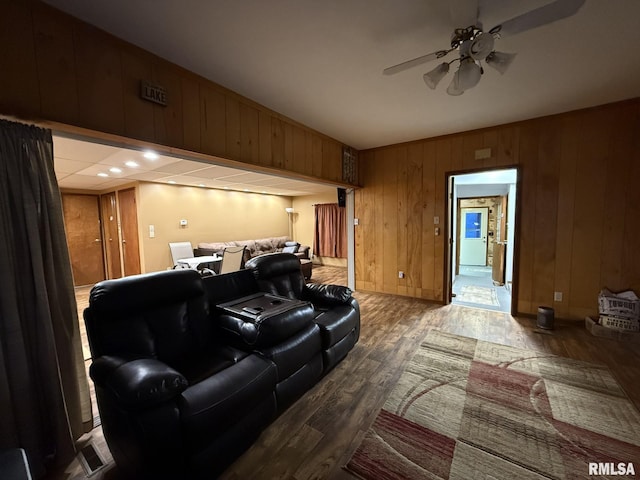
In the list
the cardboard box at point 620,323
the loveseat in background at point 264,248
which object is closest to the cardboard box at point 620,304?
the cardboard box at point 620,323

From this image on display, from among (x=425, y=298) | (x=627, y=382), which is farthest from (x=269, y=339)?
(x=425, y=298)

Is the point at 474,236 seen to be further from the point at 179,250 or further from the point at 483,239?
the point at 179,250

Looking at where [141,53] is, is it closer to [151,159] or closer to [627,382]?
[151,159]

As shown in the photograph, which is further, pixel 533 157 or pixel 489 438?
pixel 533 157

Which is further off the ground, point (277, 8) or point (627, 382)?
A: point (277, 8)

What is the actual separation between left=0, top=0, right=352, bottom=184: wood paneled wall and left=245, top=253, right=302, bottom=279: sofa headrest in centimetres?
100

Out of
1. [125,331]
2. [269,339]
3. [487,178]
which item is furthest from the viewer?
[487,178]

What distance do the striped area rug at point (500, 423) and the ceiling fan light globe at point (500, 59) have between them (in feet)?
7.69

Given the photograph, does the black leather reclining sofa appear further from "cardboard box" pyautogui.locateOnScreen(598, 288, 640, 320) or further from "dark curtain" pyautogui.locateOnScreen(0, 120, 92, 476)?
"cardboard box" pyautogui.locateOnScreen(598, 288, 640, 320)

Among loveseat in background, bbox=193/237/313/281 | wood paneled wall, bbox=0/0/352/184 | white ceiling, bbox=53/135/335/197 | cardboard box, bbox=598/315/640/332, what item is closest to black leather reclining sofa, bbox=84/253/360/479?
wood paneled wall, bbox=0/0/352/184

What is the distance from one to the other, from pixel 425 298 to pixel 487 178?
3.03m

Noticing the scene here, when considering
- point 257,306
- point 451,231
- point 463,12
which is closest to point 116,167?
point 257,306

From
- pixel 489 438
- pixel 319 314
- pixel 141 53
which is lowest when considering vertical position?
pixel 489 438

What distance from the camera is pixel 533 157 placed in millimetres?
3416
